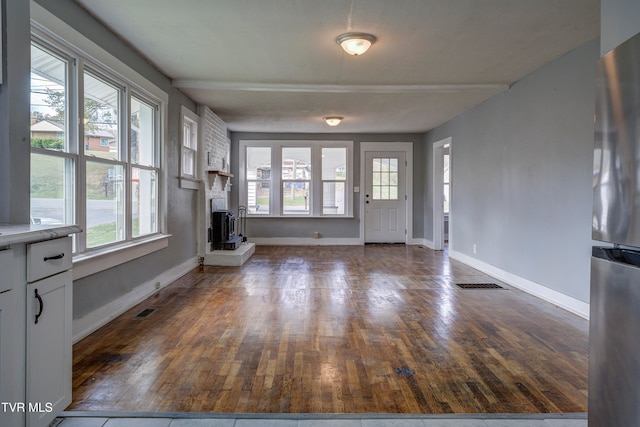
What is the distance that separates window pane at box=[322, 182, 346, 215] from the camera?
8.55 meters

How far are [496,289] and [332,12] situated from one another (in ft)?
11.1

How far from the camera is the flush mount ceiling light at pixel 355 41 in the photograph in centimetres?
329

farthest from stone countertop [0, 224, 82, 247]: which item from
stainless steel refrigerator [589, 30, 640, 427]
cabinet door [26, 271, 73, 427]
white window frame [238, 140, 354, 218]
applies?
white window frame [238, 140, 354, 218]

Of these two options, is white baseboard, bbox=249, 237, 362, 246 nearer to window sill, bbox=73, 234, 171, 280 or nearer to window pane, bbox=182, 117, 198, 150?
window pane, bbox=182, 117, 198, 150

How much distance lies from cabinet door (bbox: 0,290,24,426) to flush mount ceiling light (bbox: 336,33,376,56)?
2.89 m

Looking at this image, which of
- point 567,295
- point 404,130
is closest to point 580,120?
point 567,295

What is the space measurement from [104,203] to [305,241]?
17.9 feet

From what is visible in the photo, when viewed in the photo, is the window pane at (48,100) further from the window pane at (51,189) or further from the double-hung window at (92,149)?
the window pane at (51,189)

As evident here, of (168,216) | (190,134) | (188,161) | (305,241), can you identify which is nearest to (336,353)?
(168,216)

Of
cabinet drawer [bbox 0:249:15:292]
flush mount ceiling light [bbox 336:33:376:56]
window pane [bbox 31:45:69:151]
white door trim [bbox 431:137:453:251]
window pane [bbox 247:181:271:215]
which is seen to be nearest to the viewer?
cabinet drawer [bbox 0:249:15:292]

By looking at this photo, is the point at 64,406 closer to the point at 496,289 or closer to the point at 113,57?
the point at 113,57

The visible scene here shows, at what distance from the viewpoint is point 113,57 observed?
332cm

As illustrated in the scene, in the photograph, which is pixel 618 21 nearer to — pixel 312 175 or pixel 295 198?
pixel 312 175

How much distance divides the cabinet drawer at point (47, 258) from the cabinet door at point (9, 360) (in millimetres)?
132
